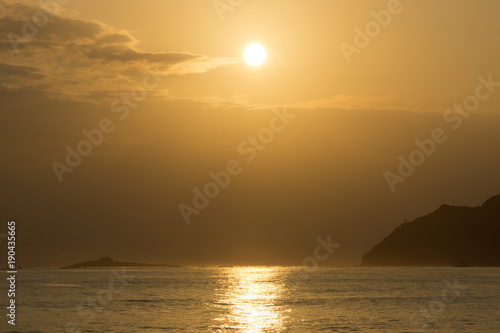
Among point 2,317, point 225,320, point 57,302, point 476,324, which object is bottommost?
point 476,324

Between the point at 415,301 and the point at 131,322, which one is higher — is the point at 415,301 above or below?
above

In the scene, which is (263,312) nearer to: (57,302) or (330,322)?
(330,322)

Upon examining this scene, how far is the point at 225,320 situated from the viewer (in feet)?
242

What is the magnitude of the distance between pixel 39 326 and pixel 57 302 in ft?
114

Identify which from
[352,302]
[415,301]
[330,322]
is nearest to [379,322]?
[330,322]

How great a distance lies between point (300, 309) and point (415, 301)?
26.7 metres

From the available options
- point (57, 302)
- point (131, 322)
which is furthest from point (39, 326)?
point (57, 302)

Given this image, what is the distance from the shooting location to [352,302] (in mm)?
102188

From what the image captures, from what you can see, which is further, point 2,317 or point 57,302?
point 57,302

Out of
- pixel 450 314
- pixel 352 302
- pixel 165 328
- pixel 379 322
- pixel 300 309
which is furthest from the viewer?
pixel 352 302

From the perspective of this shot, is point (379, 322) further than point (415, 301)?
No

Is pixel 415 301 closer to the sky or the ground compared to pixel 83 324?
closer to the sky

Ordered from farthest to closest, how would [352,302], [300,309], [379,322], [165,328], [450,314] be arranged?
[352,302] → [300,309] → [450,314] → [379,322] → [165,328]

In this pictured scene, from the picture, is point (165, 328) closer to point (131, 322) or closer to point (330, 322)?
point (131, 322)
